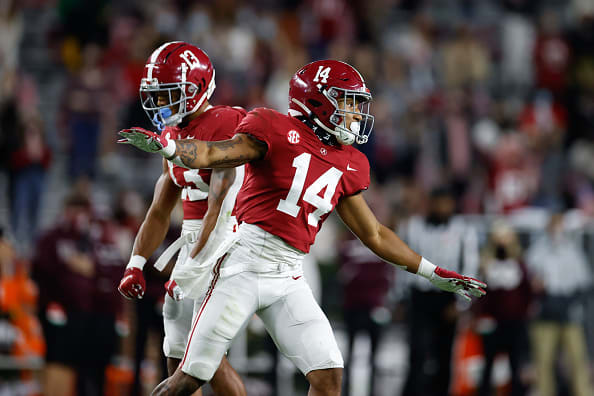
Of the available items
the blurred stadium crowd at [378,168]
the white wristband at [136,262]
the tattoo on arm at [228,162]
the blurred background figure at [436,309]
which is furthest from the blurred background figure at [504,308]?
the tattoo on arm at [228,162]

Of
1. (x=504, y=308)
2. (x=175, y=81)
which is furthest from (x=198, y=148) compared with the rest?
(x=504, y=308)

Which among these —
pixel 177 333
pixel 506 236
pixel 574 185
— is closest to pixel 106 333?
pixel 177 333

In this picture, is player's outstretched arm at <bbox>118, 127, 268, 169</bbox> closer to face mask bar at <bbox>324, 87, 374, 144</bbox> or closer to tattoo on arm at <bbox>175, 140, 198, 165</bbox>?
tattoo on arm at <bbox>175, 140, 198, 165</bbox>

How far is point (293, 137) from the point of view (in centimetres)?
429

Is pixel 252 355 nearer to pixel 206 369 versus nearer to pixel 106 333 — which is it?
pixel 106 333

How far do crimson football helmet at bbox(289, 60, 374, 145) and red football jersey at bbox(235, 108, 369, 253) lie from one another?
0.28ft

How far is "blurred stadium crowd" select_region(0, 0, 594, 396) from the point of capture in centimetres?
818

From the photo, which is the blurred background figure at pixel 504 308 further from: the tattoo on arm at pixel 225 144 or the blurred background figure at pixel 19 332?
the tattoo on arm at pixel 225 144

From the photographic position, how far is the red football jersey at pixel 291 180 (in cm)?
424

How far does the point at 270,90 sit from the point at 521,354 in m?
A: 4.72

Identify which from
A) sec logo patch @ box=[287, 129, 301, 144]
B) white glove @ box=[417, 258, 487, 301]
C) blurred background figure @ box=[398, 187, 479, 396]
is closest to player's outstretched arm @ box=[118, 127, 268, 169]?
sec logo patch @ box=[287, 129, 301, 144]

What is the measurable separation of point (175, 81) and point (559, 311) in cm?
608

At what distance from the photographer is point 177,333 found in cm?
482

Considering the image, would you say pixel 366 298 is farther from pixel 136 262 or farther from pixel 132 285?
pixel 132 285
